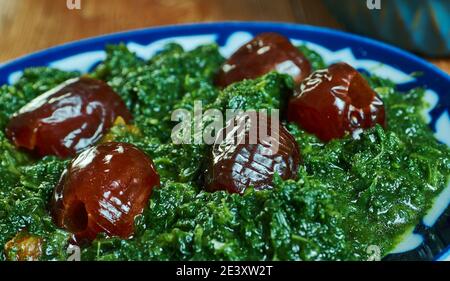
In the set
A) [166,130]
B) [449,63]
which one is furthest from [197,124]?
[449,63]

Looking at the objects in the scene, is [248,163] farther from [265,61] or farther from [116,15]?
[116,15]

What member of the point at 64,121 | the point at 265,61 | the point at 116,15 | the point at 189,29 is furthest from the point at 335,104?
the point at 116,15

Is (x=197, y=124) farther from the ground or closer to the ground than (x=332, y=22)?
farther from the ground

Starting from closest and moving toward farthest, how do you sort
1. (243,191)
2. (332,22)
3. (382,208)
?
(243,191), (382,208), (332,22)

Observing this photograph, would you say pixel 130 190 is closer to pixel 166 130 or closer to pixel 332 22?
pixel 166 130

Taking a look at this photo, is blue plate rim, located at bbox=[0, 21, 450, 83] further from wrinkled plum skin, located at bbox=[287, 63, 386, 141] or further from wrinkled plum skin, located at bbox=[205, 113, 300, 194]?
wrinkled plum skin, located at bbox=[205, 113, 300, 194]
